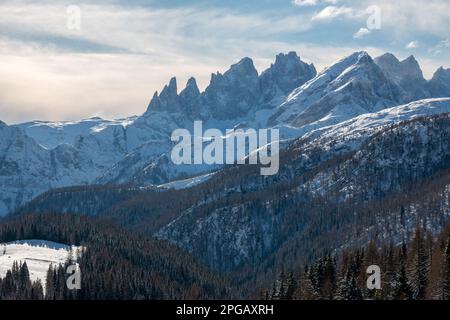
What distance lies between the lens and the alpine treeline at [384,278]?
478 ft

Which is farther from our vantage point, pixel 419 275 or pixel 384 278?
pixel 384 278

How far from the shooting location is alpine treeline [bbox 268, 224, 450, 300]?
14562 cm

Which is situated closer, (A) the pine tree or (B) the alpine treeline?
(B) the alpine treeline

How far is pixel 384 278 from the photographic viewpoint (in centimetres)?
15812

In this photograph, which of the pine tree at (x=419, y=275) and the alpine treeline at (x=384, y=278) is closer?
the alpine treeline at (x=384, y=278)
